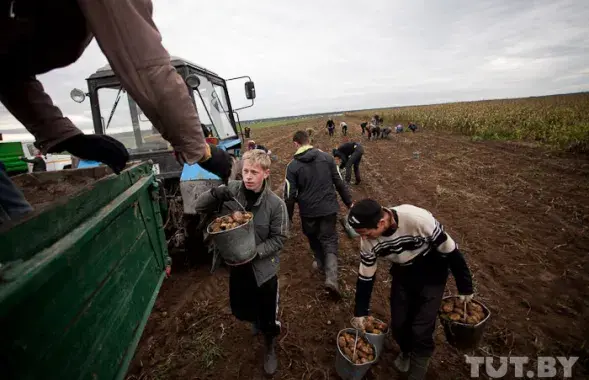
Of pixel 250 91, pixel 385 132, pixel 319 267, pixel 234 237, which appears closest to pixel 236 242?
pixel 234 237

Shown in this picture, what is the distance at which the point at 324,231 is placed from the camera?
4.16m

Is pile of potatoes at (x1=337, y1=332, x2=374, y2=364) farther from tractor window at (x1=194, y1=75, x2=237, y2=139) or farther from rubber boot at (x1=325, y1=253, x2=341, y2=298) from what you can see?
tractor window at (x1=194, y1=75, x2=237, y2=139)

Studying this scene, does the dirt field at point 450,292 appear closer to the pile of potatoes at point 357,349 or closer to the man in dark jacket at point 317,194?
the pile of potatoes at point 357,349

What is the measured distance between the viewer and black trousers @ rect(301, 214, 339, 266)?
13.5 ft

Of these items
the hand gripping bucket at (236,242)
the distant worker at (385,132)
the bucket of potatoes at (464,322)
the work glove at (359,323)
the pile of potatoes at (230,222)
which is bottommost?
the work glove at (359,323)

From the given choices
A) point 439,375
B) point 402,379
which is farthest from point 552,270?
point 402,379

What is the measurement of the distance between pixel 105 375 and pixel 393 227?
2.06m

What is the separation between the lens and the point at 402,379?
2.64 metres

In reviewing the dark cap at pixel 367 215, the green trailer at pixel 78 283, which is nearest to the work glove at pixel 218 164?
the green trailer at pixel 78 283

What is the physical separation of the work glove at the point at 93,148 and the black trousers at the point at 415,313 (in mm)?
2517

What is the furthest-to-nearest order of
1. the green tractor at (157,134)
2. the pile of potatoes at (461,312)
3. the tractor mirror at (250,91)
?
the tractor mirror at (250,91)
the green tractor at (157,134)
the pile of potatoes at (461,312)

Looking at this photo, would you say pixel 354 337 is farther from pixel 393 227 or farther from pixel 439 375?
pixel 393 227

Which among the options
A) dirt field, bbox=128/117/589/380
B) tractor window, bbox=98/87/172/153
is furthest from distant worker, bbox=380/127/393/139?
tractor window, bbox=98/87/172/153

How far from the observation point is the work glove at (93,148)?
1638 millimetres
